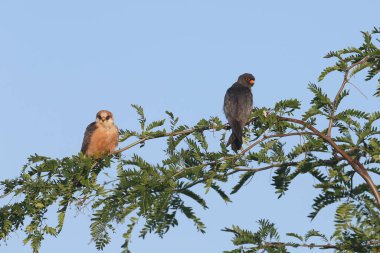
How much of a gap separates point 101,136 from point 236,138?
266 cm

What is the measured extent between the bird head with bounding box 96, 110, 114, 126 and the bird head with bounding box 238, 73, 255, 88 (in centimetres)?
254

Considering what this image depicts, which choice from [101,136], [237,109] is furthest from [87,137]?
[237,109]

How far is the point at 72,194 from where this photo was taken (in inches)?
227

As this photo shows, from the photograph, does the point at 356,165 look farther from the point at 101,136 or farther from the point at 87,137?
the point at 87,137

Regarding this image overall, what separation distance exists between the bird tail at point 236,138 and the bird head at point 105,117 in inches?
105

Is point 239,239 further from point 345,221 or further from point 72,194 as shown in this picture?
point 72,194

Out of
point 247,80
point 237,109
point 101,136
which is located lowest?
point 237,109

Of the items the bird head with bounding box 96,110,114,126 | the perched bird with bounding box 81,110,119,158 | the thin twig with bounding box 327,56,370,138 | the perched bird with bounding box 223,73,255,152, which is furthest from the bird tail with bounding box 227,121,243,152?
the bird head with bounding box 96,110,114,126

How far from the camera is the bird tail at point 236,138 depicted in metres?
7.34

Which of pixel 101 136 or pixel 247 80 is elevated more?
pixel 247 80

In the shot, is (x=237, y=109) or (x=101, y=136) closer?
(x=237, y=109)

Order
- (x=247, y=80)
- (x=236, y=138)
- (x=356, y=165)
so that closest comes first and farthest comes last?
1. (x=356, y=165)
2. (x=236, y=138)
3. (x=247, y=80)

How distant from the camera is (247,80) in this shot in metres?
11.1

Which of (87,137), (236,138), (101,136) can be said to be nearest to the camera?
(236,138)
